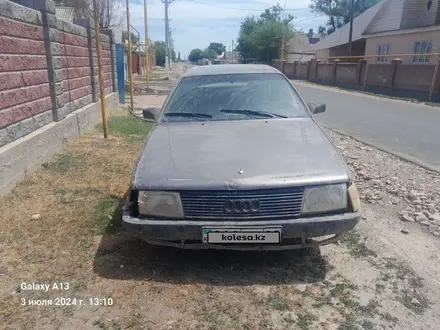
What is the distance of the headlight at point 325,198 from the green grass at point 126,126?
239 inches

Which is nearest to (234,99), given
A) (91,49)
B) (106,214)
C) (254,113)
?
(254,113)

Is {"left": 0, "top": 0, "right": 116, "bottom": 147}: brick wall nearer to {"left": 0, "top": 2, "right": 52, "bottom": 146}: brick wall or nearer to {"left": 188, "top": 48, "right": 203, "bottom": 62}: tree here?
{"left": 0, "top": 2, "right": 52, "bottom": 146}: brick wall

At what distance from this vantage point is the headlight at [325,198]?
2.65 meters

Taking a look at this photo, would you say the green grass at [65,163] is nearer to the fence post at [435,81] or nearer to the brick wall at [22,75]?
the brick wall at [22,75]

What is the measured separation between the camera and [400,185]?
4848 mm

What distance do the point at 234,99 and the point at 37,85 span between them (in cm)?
326

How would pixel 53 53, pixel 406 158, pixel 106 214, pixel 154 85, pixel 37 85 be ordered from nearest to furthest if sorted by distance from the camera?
pixel 106 214 < pixel 37 85 < pixel 53 53 < pixel 406 158 < pixel 154 85

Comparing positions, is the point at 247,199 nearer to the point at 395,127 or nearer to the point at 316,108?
the point at 316,108

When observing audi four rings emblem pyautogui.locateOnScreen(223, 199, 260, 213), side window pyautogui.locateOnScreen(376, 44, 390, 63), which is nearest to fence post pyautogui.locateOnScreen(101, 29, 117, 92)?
audi four rings emblem pyautogui.locateOnScreen(223, 199, 260, 213)

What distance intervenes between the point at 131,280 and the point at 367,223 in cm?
246

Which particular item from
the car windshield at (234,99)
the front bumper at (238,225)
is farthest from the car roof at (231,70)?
the front bumper at (238,225)

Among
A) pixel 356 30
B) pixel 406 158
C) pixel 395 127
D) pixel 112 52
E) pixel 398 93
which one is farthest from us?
pixel 356 30

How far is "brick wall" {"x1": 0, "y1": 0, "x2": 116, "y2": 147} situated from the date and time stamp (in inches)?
96.4

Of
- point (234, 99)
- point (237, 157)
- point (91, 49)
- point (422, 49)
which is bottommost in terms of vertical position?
point (237, 157)
